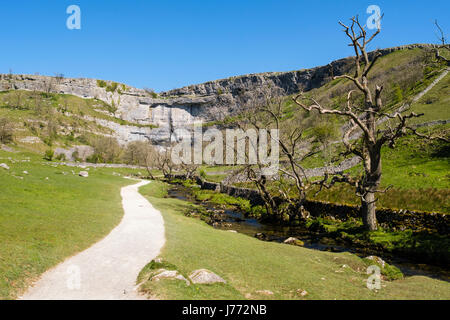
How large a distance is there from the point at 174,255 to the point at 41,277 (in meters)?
4.91

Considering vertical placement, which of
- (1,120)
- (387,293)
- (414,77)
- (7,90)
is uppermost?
(7,90)

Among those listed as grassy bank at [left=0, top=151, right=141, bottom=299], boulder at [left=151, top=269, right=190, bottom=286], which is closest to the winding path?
grassy bank at [left=0, top=151, right=141, bottom=299]

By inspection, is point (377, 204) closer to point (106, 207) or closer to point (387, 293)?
point (387, 293)

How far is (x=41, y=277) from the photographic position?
883 centimetres

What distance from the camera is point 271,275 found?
10.4 m

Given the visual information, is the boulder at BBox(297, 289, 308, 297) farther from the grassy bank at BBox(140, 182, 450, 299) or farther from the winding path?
the winding path

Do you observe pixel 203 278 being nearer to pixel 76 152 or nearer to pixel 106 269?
pixel 106 269

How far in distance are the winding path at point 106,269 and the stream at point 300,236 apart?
30.6 feet

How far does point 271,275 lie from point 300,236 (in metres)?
11.8

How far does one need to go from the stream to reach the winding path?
9.34 meters

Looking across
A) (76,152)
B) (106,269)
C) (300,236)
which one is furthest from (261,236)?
(76,152)

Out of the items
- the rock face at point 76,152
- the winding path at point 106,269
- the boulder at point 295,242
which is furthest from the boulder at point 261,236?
the rock face at point 76,152

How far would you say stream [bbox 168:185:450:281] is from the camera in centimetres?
1366
